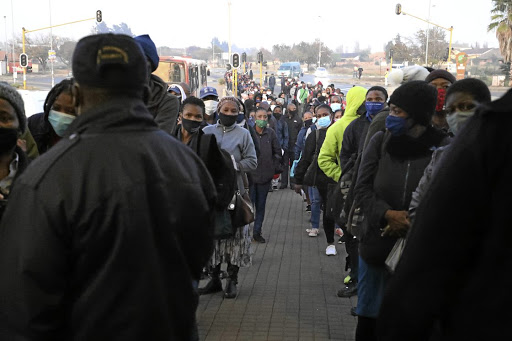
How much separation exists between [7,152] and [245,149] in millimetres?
4220

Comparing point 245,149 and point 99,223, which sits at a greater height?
point 99,223

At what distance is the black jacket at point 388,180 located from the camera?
414 centimetres

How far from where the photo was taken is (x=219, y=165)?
17.5 ft

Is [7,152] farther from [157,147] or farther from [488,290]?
[488,290]

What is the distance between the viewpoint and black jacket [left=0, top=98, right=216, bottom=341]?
1.96m

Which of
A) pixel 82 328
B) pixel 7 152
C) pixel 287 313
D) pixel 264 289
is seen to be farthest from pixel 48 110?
pixel 264 289

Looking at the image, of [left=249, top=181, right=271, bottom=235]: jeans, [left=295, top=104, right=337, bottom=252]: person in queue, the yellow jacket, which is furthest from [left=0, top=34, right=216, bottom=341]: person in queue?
[left=249, top=181, right=271, bottom=235]: jeans

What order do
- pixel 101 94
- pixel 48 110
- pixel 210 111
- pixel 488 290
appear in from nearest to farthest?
pixel 488 290 → pixel 101 94 → pixel 48 110 → pixel 210 111

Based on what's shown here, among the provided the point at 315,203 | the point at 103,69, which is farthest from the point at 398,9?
the point at 103,69

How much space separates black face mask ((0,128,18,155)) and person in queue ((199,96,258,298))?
3.80m

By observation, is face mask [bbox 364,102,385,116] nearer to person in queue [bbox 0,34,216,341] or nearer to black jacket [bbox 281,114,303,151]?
person in queue [bbox 0,34,216,341]

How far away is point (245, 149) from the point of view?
718cm

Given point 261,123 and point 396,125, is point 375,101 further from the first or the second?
point 261,123

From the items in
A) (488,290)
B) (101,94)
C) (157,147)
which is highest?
(101,94)
